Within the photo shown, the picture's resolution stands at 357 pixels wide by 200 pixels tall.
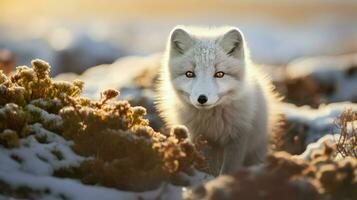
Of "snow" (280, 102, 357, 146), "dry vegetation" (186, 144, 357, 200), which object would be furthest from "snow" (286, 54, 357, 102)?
"dry vegetation" (186, 144, 357, 200)

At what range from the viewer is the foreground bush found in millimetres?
5277

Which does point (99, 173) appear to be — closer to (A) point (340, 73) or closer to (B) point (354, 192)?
(B) point (354, 192)

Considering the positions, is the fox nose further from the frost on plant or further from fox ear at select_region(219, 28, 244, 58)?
the frost on plant

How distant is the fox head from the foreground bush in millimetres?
735

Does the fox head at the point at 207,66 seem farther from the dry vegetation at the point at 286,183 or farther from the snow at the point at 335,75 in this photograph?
the snow at the point at 335,75

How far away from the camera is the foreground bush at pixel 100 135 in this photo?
528 cm

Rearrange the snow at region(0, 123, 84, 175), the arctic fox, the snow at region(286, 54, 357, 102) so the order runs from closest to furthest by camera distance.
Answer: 1. the snow at region(0, 123, 84, 175)
2. the arctic fox
3. the snow at region(286, 54, 357, 102)

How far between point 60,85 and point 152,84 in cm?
599

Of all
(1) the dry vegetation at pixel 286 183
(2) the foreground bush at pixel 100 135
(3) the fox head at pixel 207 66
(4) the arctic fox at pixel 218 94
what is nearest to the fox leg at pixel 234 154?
(4) the arctic fox at pixel 218 94

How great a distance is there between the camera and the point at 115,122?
565 centimetres

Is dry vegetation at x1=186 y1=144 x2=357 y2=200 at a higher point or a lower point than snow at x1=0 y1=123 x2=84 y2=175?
lower

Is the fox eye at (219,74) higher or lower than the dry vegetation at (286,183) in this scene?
higher

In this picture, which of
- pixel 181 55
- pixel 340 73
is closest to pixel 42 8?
pixel 340 73

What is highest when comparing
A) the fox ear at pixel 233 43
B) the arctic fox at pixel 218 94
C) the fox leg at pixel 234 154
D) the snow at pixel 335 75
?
the snow at pixel 335 75
